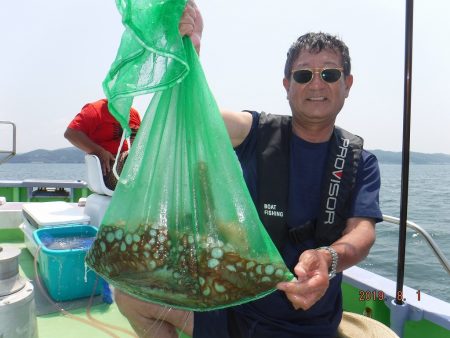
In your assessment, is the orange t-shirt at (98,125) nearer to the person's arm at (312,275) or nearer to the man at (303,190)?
the man at (303,190)

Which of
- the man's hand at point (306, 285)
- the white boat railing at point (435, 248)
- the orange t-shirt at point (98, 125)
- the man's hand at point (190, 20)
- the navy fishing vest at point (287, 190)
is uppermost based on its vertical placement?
the man's hand at point (190, 20)

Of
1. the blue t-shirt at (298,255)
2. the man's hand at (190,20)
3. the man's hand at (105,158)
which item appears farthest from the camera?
the man's hand at (105,158)

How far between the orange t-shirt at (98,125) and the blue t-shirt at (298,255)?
2.56m

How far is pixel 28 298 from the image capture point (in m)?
1.83

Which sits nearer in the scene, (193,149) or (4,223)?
(193,149)

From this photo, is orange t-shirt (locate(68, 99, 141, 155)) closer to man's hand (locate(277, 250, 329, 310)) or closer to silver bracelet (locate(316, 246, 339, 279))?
silver bracelet (locate(316, 246, 339, 279))

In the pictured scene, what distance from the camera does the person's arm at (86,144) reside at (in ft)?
12.9

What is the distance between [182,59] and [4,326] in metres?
1.48

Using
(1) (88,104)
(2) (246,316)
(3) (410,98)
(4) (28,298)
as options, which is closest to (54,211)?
(1) (88,104)

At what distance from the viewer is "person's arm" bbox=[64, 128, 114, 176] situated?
3926 millimetres

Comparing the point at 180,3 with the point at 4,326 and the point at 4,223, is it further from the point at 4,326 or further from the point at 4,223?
the point at 4,223

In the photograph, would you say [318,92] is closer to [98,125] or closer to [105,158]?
[105,158]

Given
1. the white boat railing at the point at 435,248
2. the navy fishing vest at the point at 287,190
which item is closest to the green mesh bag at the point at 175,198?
the navy fishing vest at the point at 287,190

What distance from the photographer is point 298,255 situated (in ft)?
5.96
